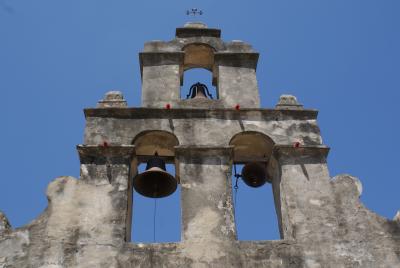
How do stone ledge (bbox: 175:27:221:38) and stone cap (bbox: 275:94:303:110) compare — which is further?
stone ledge (bbox: 175:27:221:38)

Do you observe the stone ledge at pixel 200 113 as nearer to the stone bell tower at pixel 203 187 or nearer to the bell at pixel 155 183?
the stone bell tower at pixel 203 187

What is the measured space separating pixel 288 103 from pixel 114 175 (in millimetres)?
2848

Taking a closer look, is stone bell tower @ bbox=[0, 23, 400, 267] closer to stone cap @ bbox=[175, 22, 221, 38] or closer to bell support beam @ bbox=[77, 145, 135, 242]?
bell support beam @ bbox=[77, 145, 135, 242]

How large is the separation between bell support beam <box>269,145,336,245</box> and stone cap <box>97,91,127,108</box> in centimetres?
229

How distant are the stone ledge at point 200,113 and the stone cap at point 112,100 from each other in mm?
158

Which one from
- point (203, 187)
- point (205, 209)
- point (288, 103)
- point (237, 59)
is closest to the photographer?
point (205, 209)

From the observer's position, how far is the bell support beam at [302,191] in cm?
743

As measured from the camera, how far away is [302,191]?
7.86 m

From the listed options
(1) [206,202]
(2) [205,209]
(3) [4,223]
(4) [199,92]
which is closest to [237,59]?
(4) [199,92]

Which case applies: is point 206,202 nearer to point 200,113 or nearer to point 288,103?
point 200,113

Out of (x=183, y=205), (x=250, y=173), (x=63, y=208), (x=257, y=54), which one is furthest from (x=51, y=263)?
(x=257, y=54)

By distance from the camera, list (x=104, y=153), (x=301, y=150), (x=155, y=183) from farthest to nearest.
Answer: (x=301, y=150) → (x=155, y=183) → (x=104, y=153)

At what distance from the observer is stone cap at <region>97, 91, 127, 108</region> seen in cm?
881

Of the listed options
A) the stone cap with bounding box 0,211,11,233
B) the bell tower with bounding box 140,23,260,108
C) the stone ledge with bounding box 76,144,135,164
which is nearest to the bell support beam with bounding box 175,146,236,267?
the stone ledge with bounding box 76,144,135,164
